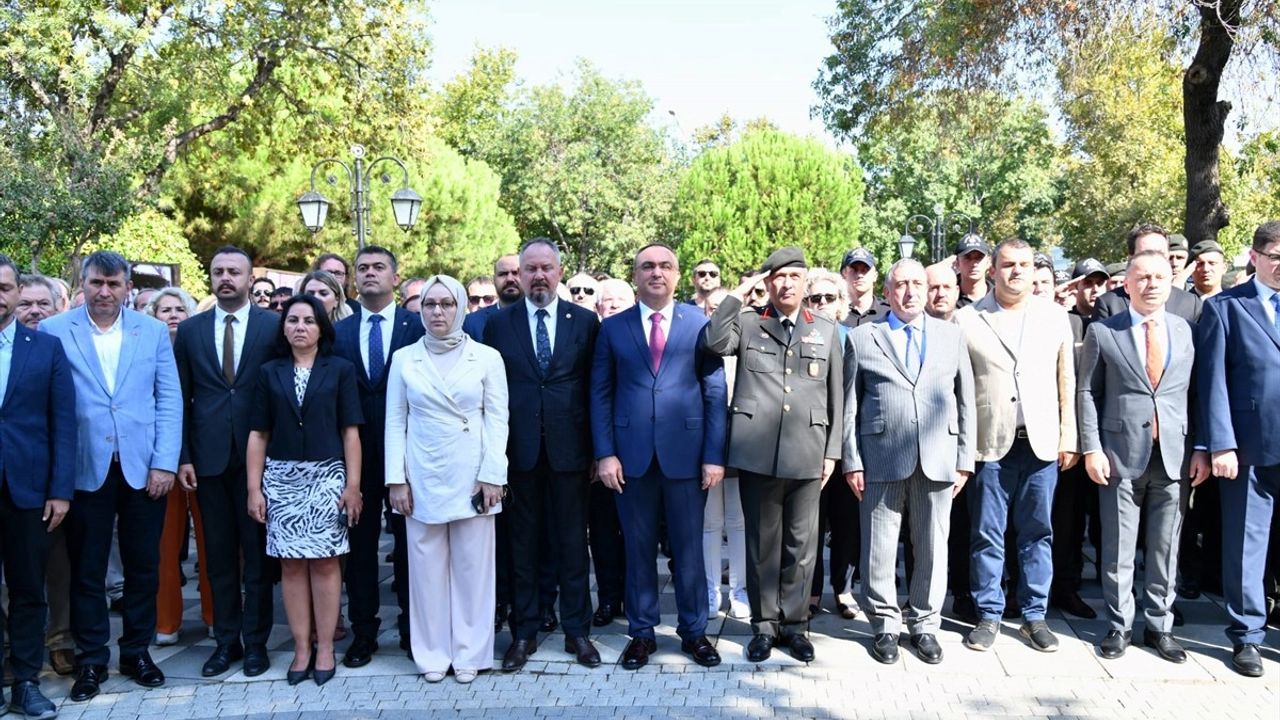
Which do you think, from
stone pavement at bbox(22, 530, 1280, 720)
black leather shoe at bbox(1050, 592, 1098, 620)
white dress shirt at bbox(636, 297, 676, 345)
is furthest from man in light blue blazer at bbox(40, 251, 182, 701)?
black leather shoe at bbox(1050, 592, 1098, 620)

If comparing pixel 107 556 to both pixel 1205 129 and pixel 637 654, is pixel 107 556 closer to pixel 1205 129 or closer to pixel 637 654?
pixel 637 654

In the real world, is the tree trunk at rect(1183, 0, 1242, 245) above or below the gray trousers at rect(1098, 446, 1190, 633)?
above

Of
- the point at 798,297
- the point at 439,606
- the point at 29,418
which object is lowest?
the point at 439,606

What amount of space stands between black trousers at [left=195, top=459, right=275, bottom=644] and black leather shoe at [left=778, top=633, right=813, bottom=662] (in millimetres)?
2863

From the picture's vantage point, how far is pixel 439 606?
5.28 m

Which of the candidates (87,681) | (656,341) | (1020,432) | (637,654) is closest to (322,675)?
(87,681)

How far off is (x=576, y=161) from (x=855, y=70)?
91.7 ft

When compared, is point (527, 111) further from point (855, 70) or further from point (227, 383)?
point (227, 383)

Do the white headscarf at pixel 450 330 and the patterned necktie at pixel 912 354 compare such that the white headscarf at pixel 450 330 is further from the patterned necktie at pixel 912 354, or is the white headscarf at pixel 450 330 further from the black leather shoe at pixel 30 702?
the black leather shoe at pixel 30 702

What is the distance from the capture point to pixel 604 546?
6191mm

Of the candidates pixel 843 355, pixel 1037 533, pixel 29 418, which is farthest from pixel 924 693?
pixel 29 418

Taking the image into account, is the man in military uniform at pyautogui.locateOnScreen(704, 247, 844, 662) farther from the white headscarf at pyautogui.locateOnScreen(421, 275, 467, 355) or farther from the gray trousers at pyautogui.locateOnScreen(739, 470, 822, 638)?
the white headscarf at pyautogui.locateOnScreen(421, 275, 467, 355)

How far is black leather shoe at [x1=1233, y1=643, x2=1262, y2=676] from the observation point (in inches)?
199

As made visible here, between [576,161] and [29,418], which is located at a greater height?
[576,161]
